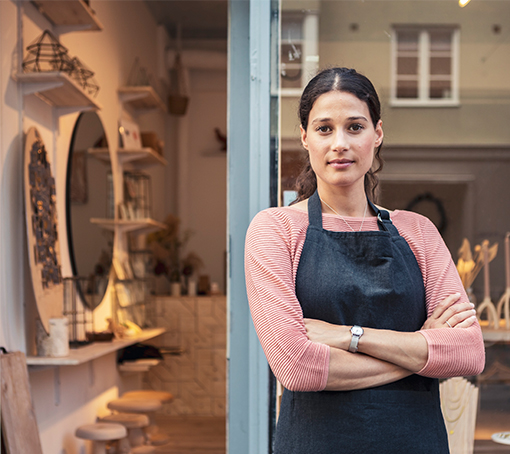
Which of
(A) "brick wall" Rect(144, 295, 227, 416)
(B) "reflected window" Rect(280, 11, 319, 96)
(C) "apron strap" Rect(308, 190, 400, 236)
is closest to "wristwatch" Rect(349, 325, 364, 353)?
(C) "apron strap" Rect(308, 190, 400, 236)

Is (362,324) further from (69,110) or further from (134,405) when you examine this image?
(134,405)

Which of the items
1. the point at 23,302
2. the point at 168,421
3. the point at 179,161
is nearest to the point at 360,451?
the point at 23,302

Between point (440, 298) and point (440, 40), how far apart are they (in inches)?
111

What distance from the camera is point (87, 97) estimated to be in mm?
3344

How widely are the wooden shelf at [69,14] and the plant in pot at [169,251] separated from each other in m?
2.77

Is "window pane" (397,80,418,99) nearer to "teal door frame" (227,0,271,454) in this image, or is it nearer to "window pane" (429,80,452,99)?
"window pane" (429,80,452,99)

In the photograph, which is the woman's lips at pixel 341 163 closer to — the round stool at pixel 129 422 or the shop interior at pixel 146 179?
the shop interior at pixel 146 179

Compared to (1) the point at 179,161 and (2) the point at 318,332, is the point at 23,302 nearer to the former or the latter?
(2) the point at 318,332

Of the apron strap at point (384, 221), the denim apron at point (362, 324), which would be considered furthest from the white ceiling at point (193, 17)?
the denim apron at point (362, 324)

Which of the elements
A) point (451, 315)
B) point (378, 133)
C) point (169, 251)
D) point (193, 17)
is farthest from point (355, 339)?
point (193, 17)

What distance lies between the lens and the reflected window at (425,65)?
2992mm

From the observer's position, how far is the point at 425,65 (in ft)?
12.7

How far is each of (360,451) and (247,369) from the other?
2.70 feet

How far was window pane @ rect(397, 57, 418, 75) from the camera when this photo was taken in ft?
10.2
